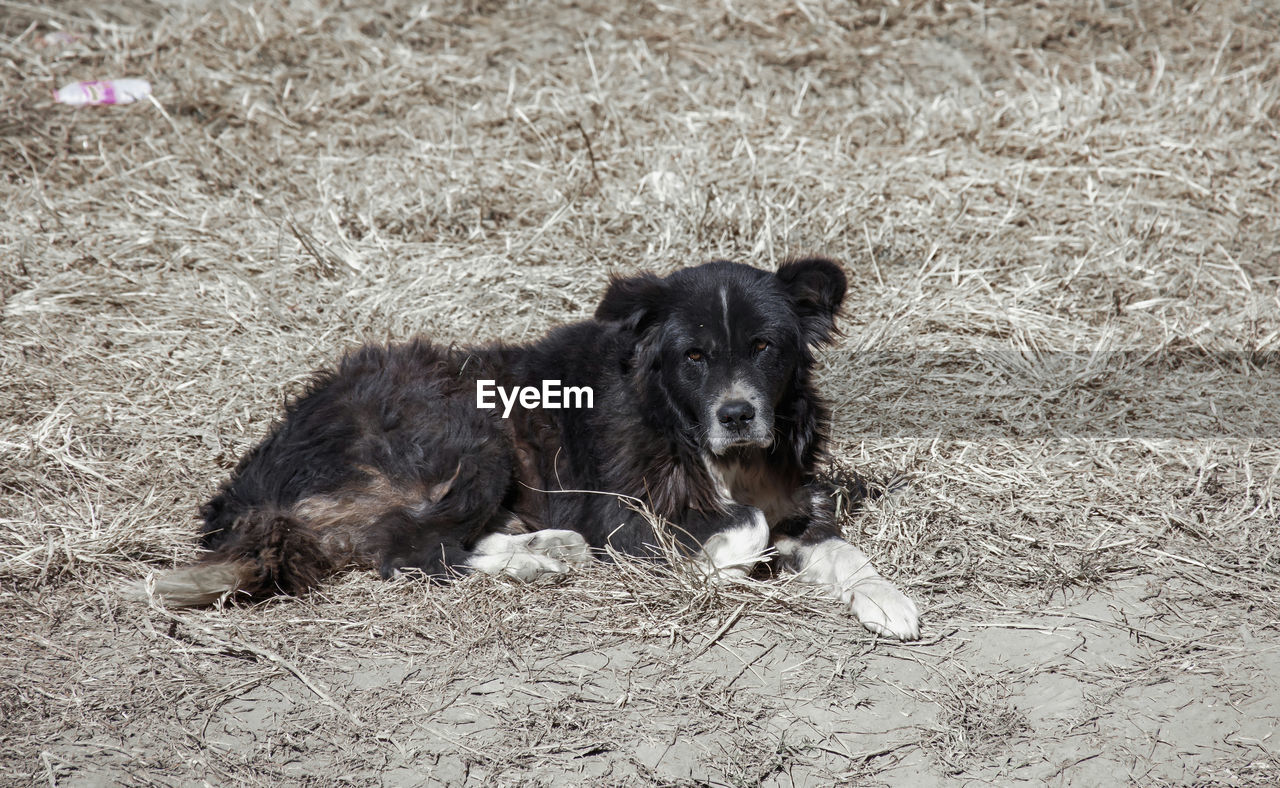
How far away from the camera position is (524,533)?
16.8 ft

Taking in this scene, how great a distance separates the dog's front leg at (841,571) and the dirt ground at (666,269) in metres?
0.09

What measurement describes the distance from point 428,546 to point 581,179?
3.93 metres

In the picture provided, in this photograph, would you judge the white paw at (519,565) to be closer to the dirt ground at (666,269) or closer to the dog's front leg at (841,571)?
the dirt ground at (666,269)

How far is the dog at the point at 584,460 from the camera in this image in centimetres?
461

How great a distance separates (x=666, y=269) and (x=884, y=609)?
3.54m

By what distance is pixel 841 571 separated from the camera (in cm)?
459

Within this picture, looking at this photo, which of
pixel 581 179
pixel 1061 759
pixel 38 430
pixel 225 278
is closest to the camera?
pixel 1061 759

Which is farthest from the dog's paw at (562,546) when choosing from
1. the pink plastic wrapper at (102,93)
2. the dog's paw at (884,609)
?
the pink plastic wrapper at (102,93)

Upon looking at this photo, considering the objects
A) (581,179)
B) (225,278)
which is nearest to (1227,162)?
(581,179)

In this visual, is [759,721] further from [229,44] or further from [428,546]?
[229,44]

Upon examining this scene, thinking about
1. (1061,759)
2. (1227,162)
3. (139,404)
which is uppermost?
(1227,162)

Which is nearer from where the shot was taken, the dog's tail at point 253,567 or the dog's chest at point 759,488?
the dog's tail at point 253,567

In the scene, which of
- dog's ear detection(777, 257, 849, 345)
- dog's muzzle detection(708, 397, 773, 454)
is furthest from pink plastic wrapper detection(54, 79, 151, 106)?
dog's muzzle detection(708, 397, 773, 454)

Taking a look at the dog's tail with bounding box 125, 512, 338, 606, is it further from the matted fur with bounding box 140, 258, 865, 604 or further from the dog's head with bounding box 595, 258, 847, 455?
the dog's head with bounding box 595, 258, 847, 455
